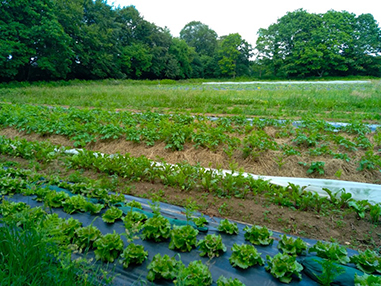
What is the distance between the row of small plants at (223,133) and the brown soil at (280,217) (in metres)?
1.26

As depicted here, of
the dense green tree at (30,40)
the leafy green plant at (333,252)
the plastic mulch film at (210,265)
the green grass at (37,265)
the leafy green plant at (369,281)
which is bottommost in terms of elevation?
the plastic mulch film at (210,265)

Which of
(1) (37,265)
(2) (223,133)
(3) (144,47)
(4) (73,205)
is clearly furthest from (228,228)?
(3) (144,47)

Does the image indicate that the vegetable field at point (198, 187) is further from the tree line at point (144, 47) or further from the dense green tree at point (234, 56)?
the dense green tree at point (234, 56)

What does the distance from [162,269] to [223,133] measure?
375 centimetres

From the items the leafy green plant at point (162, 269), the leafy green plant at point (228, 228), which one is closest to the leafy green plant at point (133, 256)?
the leafy green plant at point (162, 269)

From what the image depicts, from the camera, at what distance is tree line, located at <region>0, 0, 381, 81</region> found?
17.9 m

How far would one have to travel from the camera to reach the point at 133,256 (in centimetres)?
176

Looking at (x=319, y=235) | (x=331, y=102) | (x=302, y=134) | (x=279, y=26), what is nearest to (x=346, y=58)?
(x=279, y=26)

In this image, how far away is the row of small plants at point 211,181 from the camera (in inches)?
117

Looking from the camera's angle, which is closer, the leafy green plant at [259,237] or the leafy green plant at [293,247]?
the leafy green plant at [293,247]

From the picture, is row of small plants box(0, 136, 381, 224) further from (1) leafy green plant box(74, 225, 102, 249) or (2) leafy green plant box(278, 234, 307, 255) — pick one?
(1) leafy green plant box(74, 225, 102, 249)

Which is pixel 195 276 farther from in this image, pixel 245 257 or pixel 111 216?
pixel 111 216

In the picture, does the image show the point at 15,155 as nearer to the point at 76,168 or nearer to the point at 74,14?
the point at 76,168

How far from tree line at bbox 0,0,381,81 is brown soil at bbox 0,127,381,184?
17206 mm
